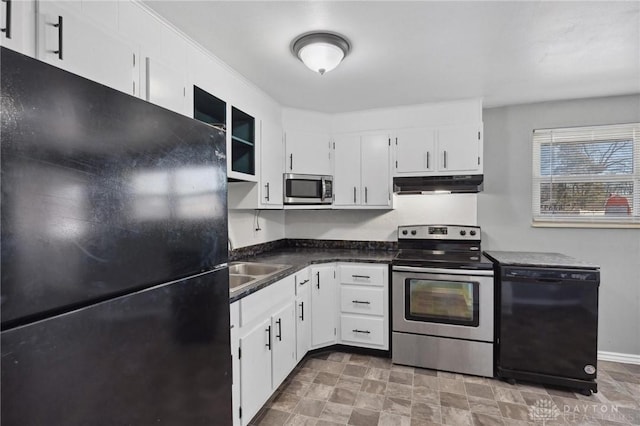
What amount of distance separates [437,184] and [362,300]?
1.27 metres

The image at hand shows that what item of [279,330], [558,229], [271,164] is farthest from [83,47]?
[558,229]

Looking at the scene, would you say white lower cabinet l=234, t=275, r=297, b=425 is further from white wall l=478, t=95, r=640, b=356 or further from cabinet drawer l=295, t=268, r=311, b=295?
white wall l=478, t=95, r=640, b=356

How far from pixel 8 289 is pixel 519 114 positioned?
142 inches

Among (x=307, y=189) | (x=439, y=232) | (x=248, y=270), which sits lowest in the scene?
(x=248, y=270)

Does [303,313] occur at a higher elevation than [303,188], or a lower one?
lower

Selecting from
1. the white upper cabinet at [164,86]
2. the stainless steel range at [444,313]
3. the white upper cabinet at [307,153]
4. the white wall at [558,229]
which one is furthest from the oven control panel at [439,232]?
the white upper cabinet at [164,86]

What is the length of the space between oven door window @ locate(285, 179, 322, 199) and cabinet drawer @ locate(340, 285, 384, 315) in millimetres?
936

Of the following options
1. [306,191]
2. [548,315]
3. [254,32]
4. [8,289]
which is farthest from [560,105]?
[8,289]

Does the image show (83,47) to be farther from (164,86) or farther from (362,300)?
(362,300)

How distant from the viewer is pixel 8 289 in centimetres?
56

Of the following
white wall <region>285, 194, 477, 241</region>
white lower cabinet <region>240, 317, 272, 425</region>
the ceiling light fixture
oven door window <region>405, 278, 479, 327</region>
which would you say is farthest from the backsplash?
the ceiling light fixture

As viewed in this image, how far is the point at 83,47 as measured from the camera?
1238 millimetres

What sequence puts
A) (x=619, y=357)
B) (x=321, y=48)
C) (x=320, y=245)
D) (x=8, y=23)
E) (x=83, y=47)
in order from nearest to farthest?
(x=8, y=23) → (x=83, y=47) → (x=321, y=48) → (x=619, y=357) → (x=320, y=245)

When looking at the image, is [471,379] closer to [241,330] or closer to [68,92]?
[241,330]
